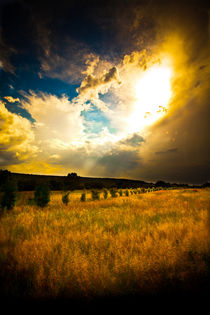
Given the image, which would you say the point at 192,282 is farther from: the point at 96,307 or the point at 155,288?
the point at 96,307

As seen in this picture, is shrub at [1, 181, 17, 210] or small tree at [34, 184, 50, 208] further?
small tree at [34, 184, 50, 208]

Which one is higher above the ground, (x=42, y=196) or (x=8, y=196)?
(x=8, y=196)

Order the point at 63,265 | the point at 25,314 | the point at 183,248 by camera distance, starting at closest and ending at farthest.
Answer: the point at 25,314, the point at 63,265, the point at 183,248

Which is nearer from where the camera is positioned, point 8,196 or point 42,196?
point 8,196

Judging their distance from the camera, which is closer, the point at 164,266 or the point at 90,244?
the point at 164,266

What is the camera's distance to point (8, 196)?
1034cm

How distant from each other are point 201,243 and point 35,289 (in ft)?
15.2

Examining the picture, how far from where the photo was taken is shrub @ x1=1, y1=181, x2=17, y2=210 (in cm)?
1016

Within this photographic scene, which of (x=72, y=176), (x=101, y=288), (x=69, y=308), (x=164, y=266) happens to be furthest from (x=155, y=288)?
(x=72, y=176)

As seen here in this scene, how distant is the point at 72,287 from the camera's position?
8.02 ft

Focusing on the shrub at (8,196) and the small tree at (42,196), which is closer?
the shrub at (8,196)

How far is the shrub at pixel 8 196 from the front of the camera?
400 inches

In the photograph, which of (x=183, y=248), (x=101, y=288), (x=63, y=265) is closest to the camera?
(x=101, y=288)

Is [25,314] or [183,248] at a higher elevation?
[183,248]
